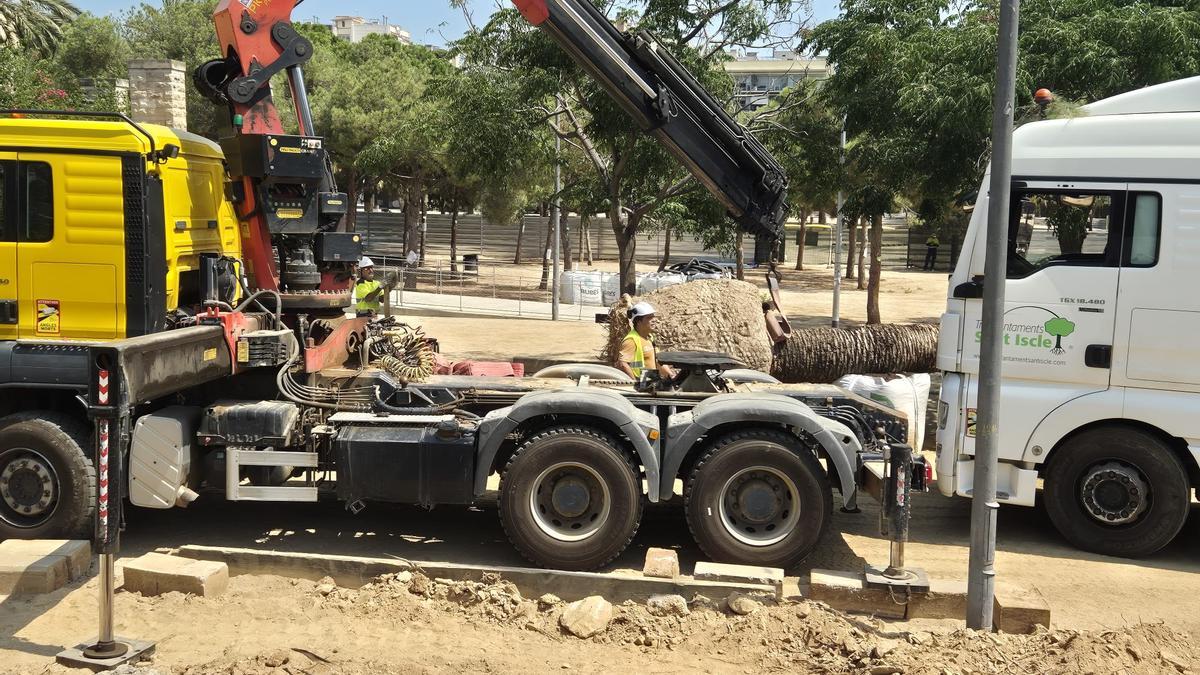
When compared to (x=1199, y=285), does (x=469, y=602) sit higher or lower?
lower

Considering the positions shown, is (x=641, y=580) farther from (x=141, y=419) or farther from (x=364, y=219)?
(x=364, y=219)

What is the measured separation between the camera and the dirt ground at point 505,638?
5.80 metres

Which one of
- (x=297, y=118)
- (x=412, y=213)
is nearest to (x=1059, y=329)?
(x=297, y=118)

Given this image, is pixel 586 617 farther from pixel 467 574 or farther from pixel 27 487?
pixel 27 487

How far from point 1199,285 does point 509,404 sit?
16.9 ft

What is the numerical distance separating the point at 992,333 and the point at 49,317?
6.24m

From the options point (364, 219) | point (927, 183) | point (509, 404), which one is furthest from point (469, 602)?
point (364, 219)

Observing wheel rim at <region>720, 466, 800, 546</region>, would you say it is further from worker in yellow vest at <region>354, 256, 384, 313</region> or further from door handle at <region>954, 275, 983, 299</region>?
worker in yellow vest at <region>354, 256, 384, 313</region>

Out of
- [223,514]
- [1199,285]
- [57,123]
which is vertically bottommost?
[223,514]

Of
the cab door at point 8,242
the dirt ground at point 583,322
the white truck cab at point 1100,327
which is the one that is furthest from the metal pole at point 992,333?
the dirt ground at point 583,322

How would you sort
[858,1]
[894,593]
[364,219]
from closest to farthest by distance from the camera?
[894,593] → [858,1] → [364,219]

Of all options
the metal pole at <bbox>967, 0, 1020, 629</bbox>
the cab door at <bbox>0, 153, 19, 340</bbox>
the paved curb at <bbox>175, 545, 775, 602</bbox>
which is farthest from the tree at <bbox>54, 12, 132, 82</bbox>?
the metal pole at <bbox>967, 0, 1020, 629</bbox>

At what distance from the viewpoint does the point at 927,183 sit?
16312 millimetres

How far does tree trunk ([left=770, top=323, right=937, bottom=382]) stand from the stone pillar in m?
17.1
